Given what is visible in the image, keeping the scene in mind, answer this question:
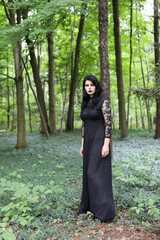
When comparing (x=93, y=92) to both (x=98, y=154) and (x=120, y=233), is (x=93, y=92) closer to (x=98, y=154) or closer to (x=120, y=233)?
(x=98, y=154)

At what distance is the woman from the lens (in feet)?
11.8

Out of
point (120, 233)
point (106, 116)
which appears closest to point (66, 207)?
point (120, 233)

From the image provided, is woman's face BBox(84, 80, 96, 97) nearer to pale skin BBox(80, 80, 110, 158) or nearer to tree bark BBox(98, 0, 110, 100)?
pale skin BBox(80, 80, 110, 158)

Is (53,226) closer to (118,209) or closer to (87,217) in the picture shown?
(87,217)

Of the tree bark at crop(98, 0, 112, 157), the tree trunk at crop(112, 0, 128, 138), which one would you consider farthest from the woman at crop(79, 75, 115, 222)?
the tree trunk at crop(112, 0, 128, 138)

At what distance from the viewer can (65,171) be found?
21.7ft

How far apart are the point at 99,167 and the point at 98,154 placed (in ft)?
0.70

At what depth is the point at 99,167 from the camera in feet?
12.0

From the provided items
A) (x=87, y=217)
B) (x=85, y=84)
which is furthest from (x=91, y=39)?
(x=87, y=217)

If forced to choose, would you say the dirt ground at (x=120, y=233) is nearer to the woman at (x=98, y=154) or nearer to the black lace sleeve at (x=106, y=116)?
the woman at (x=98, y=154)

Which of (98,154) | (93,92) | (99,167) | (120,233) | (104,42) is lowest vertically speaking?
(120,233)

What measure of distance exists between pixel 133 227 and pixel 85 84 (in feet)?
7.81

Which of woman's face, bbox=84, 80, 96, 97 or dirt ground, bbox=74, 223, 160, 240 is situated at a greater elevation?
woman's face, bbox=84, 80, 96, 97

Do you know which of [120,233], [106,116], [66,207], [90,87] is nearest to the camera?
[120,233]
